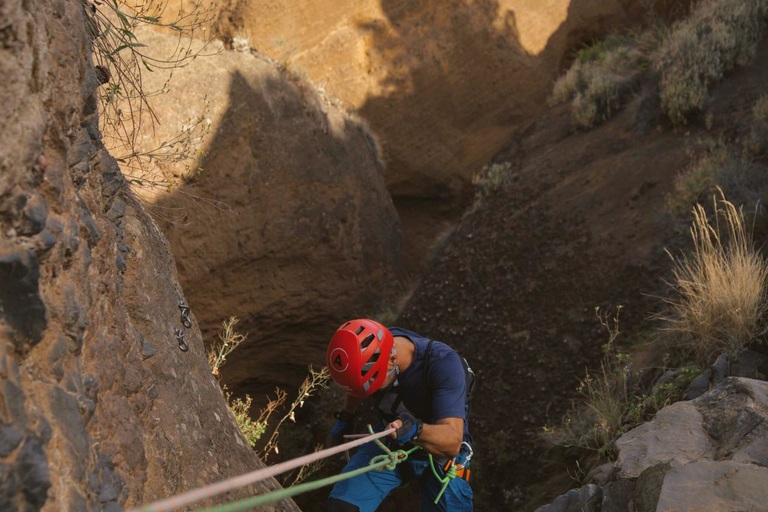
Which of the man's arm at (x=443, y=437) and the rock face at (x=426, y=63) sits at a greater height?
the rock face at (x=426, y=63)

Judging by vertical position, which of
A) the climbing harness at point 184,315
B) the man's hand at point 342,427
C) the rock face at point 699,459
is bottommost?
the rock face at point 699,459

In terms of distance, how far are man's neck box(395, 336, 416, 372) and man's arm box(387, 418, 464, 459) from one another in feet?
1.54

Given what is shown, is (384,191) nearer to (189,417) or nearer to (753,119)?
(753,119)

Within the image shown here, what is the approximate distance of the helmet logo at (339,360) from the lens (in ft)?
11.6

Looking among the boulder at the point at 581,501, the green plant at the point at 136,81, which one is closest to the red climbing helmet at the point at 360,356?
the boulder at the point at 581,501

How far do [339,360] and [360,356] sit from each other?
12 cm

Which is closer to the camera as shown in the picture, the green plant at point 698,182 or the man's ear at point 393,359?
the man's ear at point 393,359

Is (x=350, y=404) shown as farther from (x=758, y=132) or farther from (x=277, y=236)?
(x=758, y=132)

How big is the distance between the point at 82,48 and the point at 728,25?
28.4 feet

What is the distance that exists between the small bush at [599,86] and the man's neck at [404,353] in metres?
7.08

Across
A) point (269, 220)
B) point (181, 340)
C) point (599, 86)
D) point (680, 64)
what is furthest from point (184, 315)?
point (599, 86)

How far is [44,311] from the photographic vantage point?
1968 millimetres

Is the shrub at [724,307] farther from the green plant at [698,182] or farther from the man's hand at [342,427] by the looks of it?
the man's hand at [342,427]

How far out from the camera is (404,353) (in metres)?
3.88
